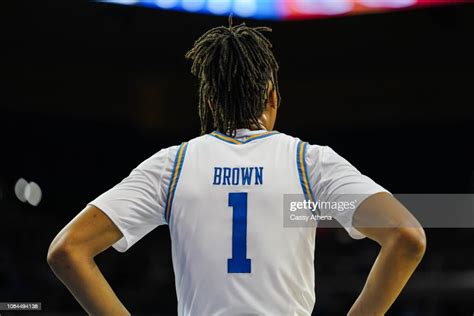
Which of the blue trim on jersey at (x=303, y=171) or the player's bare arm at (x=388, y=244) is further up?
the blue trim on jersey at (x=303, y=171)

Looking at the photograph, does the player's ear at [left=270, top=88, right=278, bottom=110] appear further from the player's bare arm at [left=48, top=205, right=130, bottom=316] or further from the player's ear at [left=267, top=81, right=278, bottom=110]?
the player's bare arm at [left=48, top=205, right=130, bottom=316]

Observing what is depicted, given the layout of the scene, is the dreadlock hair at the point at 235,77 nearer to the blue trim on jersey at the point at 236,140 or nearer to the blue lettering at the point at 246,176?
the blue trim on jersey at the point at 236,140

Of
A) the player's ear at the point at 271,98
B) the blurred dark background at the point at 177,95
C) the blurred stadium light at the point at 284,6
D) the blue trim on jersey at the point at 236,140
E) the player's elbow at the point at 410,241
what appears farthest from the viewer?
the blurred dark background at the point at 177,95

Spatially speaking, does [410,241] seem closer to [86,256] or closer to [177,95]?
[86,256]

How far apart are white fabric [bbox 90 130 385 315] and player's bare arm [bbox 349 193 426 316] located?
0.12ft

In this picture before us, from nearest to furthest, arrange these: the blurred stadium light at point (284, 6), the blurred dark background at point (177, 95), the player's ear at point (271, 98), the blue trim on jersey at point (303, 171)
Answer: the blue trim on jersey at point (303, 171) < the player's ear at point (271, 98) < the blurred stadium light at point (284, 6) < the blurred dark background at point (177, 95)

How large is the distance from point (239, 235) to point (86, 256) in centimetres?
34

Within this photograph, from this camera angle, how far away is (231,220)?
1418 millimetres

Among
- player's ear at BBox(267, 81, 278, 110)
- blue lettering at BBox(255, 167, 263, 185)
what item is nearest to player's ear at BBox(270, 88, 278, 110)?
player's ear at BBox(267, 81, 278, 110)

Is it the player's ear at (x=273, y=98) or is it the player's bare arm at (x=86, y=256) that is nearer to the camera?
the player's bare arm at (x=86, y=256)

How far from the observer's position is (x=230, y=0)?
6969 mm

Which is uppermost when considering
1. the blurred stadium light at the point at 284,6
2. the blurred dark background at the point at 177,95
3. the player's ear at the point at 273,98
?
the blurred stadium light at the point at 284,6

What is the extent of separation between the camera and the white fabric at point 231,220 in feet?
4.61

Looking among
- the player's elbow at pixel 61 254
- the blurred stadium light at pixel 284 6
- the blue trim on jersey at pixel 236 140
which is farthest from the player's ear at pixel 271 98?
the blurred stadium light at pixel 284 6
